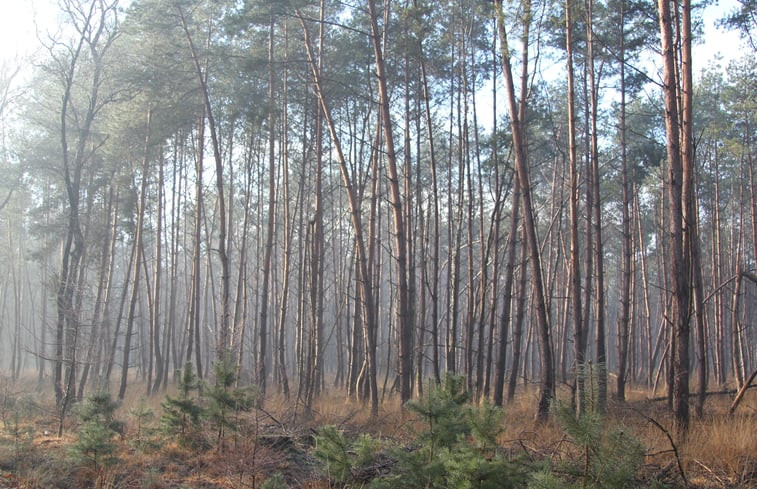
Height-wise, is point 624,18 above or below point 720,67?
below

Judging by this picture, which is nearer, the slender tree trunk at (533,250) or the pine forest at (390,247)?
the pine forest at (390,247)

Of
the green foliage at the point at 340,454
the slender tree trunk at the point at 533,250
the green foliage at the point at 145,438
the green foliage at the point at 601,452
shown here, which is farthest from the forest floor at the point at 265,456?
the green foliage at the point at 601,452

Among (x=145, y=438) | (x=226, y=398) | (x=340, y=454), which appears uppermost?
(x=226, y=398)

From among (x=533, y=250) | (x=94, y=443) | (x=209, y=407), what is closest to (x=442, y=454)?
(x=209, y=407)

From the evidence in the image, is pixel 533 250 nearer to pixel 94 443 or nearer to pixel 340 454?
pixel 340 454

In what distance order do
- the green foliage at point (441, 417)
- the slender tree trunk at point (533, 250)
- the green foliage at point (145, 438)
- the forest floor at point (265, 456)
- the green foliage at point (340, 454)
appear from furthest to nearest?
the slender tree trunk at point (533, 250)
the green foliage at point (145, 438)
the forest floor at point (265, 456)
the green foliage at point (340, 454)
the green foliage at point (441, 417)

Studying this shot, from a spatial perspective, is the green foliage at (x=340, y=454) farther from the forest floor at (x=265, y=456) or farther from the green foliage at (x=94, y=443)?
the green foliage at (x=94, y=443)

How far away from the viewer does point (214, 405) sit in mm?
6988

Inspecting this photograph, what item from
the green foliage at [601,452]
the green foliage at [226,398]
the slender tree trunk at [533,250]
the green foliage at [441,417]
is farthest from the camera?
the slender tree trunk at [533,250]

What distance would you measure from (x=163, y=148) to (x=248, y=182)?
122 inches

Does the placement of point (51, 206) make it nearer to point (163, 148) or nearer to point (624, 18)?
point (163, 148)

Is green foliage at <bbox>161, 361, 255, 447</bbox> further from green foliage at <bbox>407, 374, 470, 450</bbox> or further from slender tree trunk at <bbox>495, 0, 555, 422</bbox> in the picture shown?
slender tree trunk at <bbox>495, 0, 555, 422</bbox>

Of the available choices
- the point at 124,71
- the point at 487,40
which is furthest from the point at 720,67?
the point at 124,71

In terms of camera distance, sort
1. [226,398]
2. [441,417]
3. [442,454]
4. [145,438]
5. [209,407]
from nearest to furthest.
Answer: [442,454]
[441,417]
[226,398]
[209,407]
[145,438]
